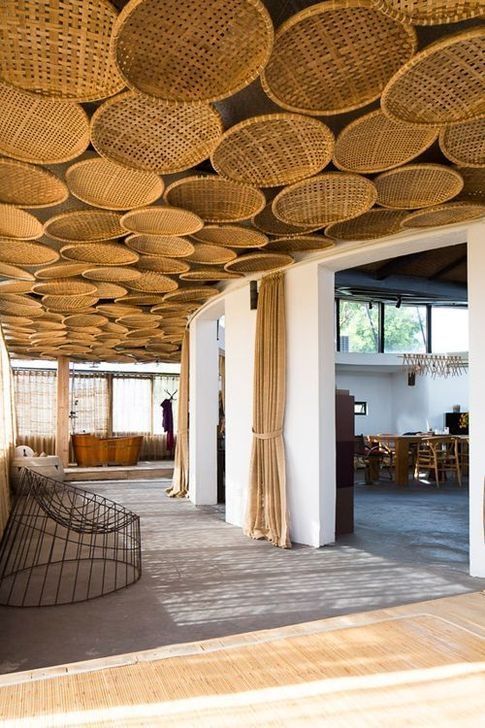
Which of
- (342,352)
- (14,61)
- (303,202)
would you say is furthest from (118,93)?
(342,352)

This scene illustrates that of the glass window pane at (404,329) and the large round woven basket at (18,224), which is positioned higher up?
the glass window pane at (404,329)

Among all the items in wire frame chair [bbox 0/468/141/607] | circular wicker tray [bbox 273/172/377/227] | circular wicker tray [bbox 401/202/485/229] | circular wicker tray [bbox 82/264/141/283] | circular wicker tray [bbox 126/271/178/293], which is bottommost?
wire frame chair [bbox 0/468/141/607]

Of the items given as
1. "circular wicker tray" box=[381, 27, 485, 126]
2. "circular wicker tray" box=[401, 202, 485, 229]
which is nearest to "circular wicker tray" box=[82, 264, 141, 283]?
"circular wicker tray" box=[401, 202, 485, 229]

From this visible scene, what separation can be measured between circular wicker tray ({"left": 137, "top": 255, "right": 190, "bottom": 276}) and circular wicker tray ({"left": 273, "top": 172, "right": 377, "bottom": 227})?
Result: 1.69 m

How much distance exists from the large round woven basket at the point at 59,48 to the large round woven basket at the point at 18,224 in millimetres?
1609

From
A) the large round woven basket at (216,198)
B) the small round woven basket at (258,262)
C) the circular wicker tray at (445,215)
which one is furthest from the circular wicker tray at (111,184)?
the circular wicker tray at (445,215)

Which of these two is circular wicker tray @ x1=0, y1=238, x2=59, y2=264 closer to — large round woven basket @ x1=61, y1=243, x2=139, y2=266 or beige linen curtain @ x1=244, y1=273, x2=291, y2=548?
large round woven basket @ x1=61, y1=243, x2=139, y2=266

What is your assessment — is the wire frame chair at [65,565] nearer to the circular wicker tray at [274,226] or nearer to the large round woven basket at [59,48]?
the circular wicker tray at [274,226]

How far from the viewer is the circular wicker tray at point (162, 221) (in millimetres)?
3980

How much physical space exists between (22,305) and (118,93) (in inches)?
227

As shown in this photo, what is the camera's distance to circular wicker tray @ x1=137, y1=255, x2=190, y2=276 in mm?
5457

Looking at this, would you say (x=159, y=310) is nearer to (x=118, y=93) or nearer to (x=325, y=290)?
(x=325, y=290)

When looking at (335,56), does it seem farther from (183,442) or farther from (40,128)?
(183,442)

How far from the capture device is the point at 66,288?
656 cm
